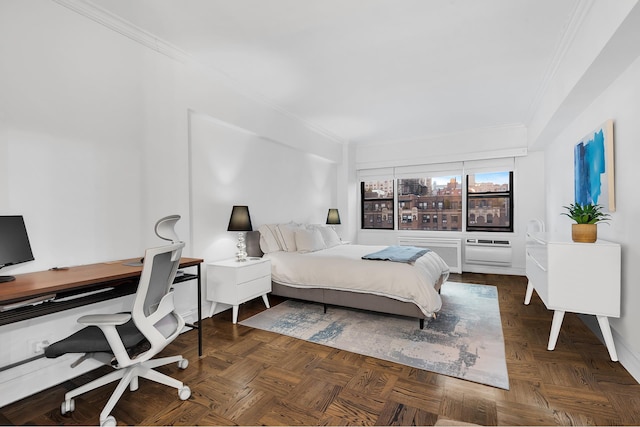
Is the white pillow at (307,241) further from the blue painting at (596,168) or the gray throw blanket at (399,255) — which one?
the blue painting at (596,168)

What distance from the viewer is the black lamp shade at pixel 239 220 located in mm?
3689

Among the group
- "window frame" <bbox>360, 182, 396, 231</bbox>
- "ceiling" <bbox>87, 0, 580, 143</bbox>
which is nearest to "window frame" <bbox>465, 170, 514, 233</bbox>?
"window frame" <bbox>360, 182, 396, 231</bbox>

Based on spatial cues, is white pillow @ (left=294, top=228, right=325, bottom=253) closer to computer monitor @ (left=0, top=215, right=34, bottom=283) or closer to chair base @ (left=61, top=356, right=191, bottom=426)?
chair base @ (left=61, top=356, right=191, bottom=426)

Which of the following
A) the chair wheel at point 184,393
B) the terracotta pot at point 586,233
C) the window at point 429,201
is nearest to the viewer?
the chair wheel at point 184,393

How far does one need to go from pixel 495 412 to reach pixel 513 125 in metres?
5.22

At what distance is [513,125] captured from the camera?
5.59m

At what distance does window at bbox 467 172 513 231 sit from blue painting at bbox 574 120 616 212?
2.37m

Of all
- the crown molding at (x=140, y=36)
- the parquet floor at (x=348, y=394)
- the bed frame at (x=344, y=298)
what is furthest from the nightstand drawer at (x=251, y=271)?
the crown molding at (x=140, y=36)

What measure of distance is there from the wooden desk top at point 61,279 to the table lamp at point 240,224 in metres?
1.33

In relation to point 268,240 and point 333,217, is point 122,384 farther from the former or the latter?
point 333,217

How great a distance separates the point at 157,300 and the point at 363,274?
6.70 feet

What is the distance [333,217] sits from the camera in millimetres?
6168

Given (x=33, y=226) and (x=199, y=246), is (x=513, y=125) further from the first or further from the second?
(x=33, y=226)

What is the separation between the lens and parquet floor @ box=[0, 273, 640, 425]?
72.2 inches
